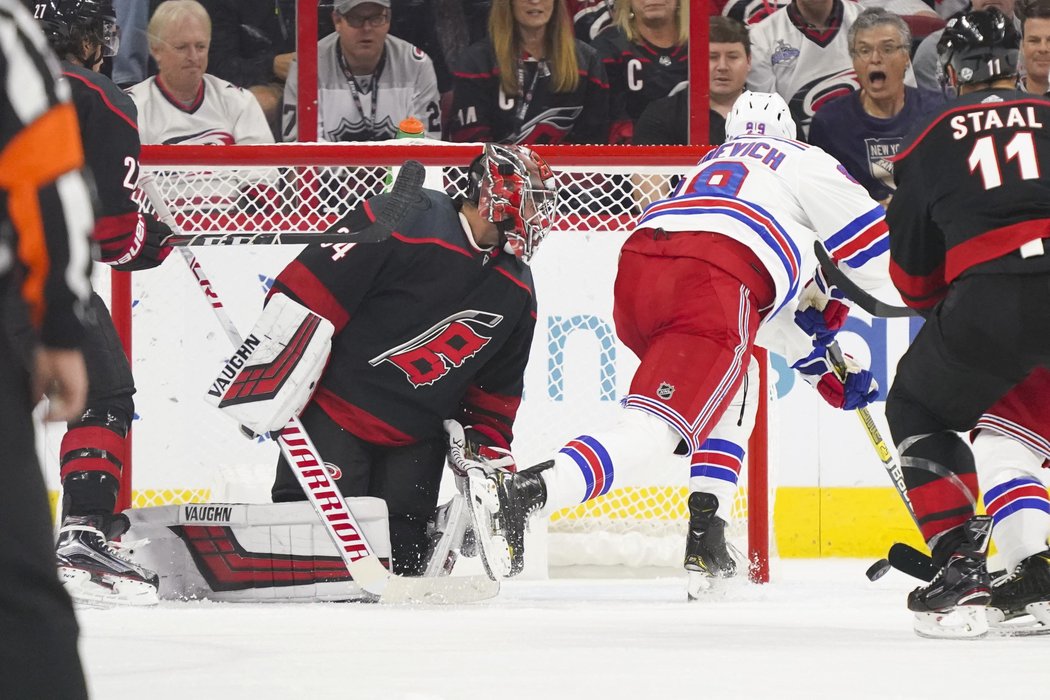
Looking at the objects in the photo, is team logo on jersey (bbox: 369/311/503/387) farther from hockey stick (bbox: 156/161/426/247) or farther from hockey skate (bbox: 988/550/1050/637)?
hockey skate (bbox: 988/550/1050/637)

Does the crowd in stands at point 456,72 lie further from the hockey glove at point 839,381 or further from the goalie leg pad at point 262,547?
the goalie leg pad at point 262,547

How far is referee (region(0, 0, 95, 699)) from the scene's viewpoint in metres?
1.08

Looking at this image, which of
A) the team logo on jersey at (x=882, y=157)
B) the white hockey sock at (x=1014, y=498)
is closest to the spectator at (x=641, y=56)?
the team logo on jersey at (x=882, y=157)

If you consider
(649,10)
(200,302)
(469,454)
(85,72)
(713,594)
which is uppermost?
(649,10)

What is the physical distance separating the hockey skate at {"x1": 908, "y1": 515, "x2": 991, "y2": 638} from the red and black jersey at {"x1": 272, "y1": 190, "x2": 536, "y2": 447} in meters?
1.25

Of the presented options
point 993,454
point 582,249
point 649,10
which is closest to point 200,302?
point 582,249

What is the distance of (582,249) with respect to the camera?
4086 millimetres

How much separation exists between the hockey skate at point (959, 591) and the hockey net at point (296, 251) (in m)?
1.49

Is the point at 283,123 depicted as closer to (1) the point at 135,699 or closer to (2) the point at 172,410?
(2) the point at 172,410

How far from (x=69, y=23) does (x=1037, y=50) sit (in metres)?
2.95

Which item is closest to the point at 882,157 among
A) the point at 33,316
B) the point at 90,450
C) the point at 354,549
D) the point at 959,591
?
the point at 354,549

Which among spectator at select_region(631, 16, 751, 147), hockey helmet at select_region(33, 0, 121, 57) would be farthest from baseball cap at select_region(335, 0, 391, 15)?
hockey helmet at select_region(33, 0, 121, 57)

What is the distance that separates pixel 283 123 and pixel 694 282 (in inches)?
61.2

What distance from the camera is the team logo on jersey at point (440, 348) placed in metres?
3.32
